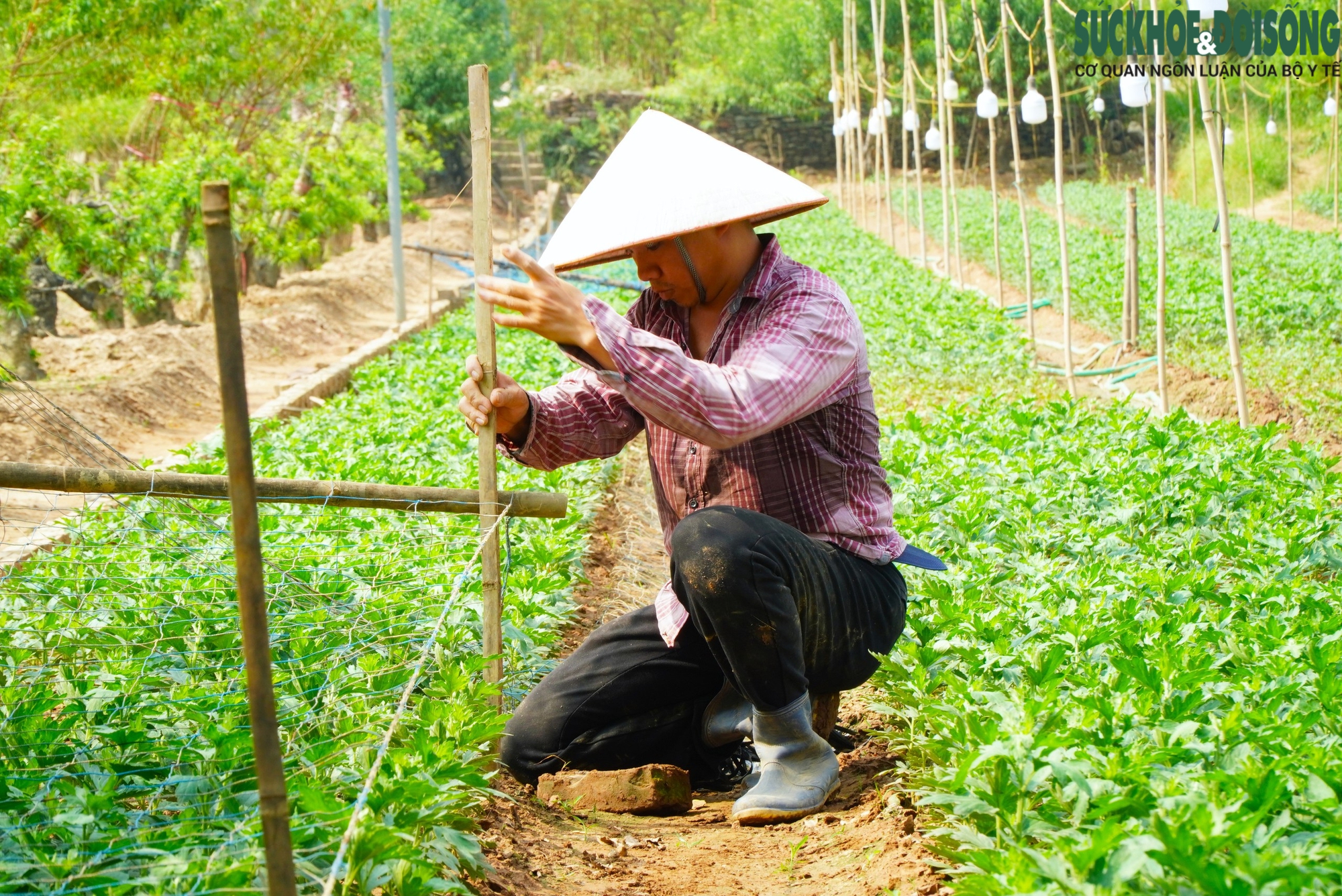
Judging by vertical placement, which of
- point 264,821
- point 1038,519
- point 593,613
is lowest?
point 593,613

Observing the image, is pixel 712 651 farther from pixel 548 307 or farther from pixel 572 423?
pixel 548 307

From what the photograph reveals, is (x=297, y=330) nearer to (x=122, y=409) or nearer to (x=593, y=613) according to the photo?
(x=122, y=409)

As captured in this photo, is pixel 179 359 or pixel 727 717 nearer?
pixel 727 717

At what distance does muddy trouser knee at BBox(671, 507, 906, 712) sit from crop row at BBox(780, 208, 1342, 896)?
0.12m

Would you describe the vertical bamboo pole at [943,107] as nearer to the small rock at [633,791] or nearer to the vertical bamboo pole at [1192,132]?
the vertical bamboo pole at [1192,132]

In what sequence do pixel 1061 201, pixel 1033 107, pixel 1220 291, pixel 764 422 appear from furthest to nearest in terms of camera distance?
pixel 1220 291
pixel 1033 107
pixel 1061 201
pixel 764 422

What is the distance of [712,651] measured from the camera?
2.93m

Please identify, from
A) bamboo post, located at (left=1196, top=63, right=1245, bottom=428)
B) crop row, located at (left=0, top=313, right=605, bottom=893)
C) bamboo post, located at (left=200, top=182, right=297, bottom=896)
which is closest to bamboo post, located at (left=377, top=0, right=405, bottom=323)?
crop row, located at (left=0, top=313, right=605, bottom=893)

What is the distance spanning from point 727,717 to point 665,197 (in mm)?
1381

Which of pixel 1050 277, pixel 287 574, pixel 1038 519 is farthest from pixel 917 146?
pixel 287 574

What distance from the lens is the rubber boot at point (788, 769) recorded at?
284 centimetres

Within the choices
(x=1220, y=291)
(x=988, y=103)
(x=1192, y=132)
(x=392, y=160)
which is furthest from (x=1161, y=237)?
(x=1192, y=132)

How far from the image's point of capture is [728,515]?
2.79 meters

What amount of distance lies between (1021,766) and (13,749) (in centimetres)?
194
